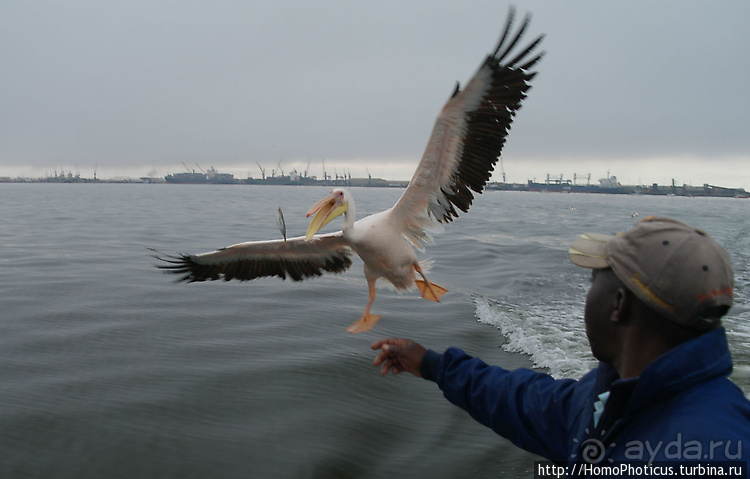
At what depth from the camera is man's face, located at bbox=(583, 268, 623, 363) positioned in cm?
157

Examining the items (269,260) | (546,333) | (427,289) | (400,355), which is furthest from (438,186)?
(546,333)

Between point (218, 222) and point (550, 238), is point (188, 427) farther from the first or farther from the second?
point (218, 222)

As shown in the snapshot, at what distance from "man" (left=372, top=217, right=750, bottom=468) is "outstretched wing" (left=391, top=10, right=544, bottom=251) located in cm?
322

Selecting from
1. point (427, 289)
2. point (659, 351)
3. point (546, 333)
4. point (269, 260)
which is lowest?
point (546, 333)

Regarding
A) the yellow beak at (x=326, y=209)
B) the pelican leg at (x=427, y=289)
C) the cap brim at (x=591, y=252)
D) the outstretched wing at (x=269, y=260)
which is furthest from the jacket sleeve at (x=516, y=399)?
the outstretched wing at (x=269, y=260)

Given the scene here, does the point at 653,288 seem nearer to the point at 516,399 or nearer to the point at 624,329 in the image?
the point at 624,329

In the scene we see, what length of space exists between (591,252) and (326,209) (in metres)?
2.85

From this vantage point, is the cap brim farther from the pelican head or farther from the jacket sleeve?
the pelican head

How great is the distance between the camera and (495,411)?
2.13 meters

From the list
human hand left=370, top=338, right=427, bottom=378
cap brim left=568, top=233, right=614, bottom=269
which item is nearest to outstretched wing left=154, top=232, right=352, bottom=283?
human hand left=370, top=338, right=427, bottom=378

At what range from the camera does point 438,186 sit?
508 cm

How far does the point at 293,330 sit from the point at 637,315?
647 cm

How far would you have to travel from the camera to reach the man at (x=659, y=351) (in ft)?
4.14

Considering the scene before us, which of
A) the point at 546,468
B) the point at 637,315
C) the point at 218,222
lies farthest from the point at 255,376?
the point at 218,222
